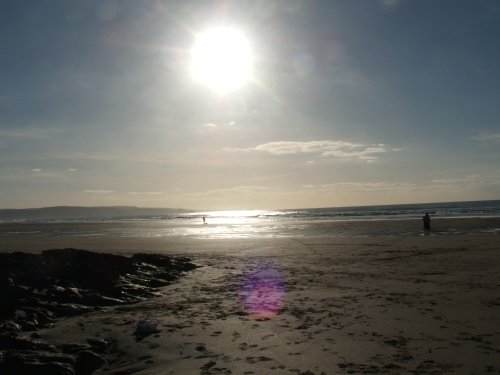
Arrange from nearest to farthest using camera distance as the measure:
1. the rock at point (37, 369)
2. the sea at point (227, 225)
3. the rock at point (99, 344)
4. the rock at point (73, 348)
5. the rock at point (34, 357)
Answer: the rock at point (37, 369)
the rock at point (34, 357)
the rock at point (73, 348)
the rock at point (99, 344)
the sea at point (227, 225)

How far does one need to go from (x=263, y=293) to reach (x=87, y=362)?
539cm

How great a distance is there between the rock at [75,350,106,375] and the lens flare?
3.28 meters

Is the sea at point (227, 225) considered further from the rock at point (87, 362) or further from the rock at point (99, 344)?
the rock at point (87, 362)

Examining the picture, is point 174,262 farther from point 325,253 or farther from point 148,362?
point 148,362

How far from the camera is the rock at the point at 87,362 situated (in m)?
6.09

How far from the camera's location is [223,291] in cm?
1154

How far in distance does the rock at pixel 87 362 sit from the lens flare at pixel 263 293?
3.28 meters

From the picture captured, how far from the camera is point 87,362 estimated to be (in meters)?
6.29

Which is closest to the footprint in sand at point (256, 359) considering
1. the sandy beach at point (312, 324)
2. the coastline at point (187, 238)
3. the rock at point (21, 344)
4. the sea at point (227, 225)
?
the sandy beach at point (312, 324)

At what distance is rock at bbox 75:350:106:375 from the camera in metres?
6.09

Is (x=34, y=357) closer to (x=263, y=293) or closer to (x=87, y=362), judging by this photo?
(x=87, y=362)

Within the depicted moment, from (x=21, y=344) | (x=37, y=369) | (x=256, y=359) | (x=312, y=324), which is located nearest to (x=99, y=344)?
(x=21, y=344)

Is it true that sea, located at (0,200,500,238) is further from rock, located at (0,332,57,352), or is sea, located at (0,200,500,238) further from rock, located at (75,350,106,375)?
rock, located at (75,350,106,375)

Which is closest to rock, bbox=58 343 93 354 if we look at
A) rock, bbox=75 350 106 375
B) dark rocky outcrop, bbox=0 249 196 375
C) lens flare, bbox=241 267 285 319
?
dark rocky outcrop, bbox=0 249 196 375
